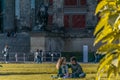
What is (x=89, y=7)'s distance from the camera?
6512 cm

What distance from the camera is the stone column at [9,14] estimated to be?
7212cm

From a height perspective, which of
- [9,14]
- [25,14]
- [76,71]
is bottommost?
[9,14]

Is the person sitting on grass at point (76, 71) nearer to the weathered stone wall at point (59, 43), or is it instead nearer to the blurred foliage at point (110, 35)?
the blurred foliage at point (110, 35)

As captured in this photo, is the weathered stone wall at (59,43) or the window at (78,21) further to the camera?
the window at (78,21)

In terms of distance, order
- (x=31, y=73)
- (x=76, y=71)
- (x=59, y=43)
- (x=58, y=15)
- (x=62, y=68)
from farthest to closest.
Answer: (x=58, y=15) < (x=59, y=43) < (x=31, y=73) < (x=62, y=68) < (x=76, y=71)

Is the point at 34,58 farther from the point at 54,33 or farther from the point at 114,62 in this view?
the point at 114,62

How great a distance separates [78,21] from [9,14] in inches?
430

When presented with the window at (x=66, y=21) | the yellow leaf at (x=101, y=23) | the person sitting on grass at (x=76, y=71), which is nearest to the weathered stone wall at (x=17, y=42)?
the window at (x=66, y=21)

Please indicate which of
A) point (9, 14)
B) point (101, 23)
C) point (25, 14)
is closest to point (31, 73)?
point (101, 23)

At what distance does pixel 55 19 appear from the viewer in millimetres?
62062

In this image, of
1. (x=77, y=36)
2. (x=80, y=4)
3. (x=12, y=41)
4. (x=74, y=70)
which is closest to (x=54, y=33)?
(x=77, y=36)

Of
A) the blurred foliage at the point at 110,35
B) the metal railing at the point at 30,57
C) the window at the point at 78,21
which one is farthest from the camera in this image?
the window at the point at 78,21

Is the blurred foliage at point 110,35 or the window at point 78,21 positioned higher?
the blurred foliage at point 110,35

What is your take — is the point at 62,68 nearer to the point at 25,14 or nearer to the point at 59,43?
the point at 59,43
